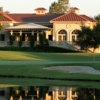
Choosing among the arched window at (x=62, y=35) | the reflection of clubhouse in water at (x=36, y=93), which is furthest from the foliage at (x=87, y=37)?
the reflection of clubhouse in water at (x=36, y=93)

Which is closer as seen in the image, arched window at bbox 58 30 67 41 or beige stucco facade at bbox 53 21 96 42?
beige stucco facade at bbox 53 21 96 42

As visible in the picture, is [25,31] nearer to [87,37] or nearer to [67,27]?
[67,27]

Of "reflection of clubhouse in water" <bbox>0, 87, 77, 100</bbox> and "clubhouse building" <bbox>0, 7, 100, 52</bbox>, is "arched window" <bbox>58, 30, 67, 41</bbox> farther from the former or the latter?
"reflection of clubhouse in water" <bbox>0, 87, 77, 100</bbox>

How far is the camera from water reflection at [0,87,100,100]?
48.5 feet

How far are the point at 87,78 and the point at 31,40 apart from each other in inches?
1524

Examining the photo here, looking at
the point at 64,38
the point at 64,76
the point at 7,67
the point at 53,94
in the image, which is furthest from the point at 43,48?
the point at 53,94

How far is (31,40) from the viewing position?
6084 cm

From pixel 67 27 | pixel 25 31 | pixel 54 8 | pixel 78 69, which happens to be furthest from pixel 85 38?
pixel 54 8

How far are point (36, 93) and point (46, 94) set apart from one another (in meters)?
0.63

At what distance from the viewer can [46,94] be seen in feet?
51.9

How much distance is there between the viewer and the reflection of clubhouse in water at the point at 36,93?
48.8 ft

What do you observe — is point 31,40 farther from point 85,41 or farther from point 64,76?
point 64,76

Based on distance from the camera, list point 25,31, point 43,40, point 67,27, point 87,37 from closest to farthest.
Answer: point 87,37, point 43,40, point 25,31, point 67,27

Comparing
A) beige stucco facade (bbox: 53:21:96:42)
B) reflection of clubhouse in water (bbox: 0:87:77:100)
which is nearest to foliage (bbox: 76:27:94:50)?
beige stucco facade (bbox: 53:21:96:42)
